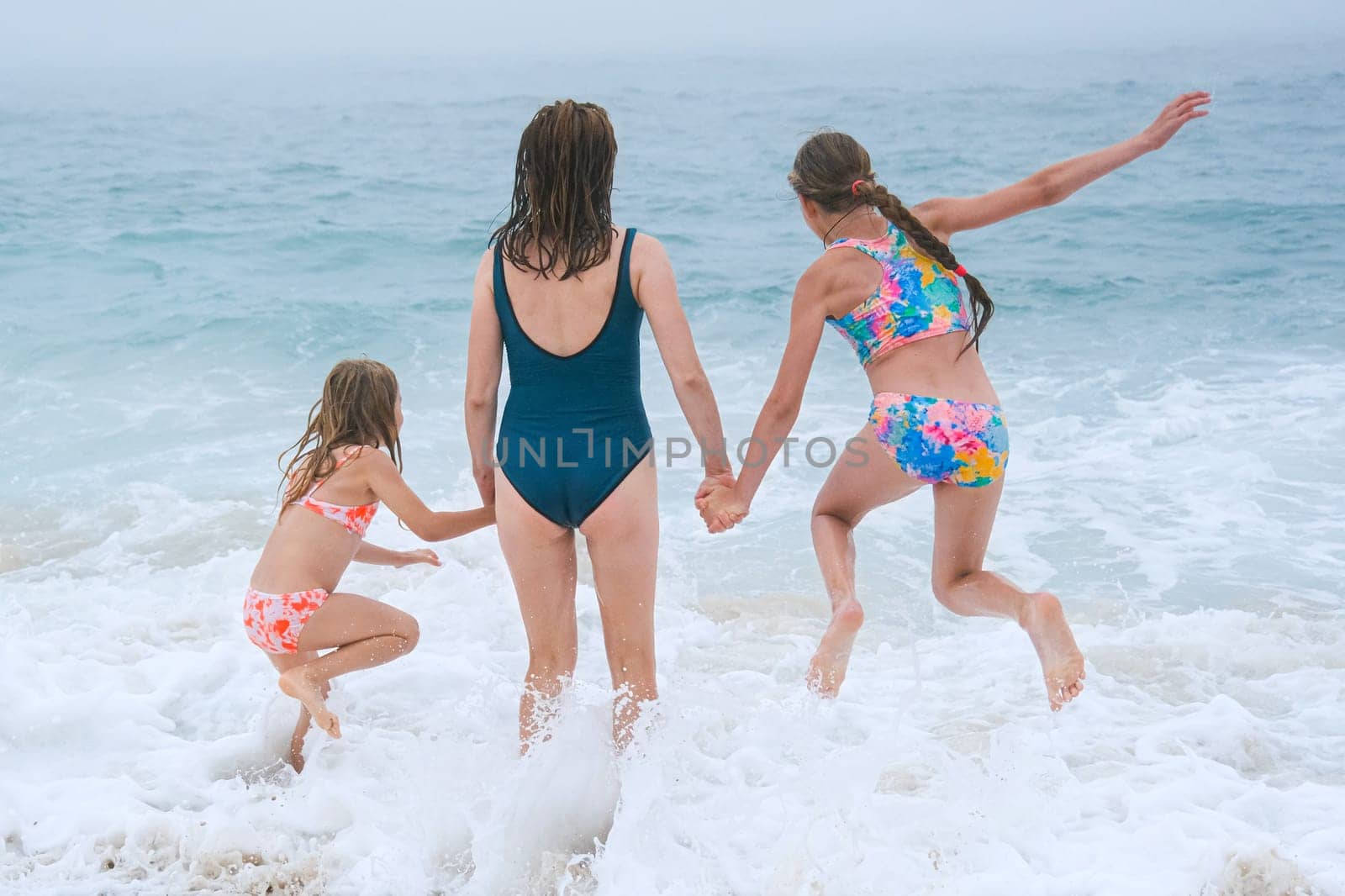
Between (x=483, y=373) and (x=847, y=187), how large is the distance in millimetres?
1208

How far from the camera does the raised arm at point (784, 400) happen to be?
11.3 ft

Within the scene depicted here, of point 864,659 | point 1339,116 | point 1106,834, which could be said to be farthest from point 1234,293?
point 1339,116

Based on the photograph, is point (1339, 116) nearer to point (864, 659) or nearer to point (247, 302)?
point (247, 302)

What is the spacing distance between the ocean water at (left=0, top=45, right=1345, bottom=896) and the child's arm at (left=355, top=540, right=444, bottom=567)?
2.02 feet

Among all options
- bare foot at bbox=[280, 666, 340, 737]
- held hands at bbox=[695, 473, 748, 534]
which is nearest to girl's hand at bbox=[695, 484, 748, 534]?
held hands at bbox=[695, 473, 748, 534]

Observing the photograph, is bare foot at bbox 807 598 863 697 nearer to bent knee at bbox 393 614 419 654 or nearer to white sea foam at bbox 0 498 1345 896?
white sea foam at bbox 0 498 1345 896

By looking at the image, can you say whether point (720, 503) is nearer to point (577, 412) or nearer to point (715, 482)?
point (715, 482)

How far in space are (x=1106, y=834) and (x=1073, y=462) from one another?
412 cm

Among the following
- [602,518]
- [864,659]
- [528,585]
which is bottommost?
[864,659]

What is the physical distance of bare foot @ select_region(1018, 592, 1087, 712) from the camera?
3281mm

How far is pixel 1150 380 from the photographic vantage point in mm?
9211

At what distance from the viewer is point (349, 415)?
373cm

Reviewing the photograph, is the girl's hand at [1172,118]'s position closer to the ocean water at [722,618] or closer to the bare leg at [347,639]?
the ocean water at [722,618]

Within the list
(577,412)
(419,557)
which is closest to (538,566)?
(577,412)
